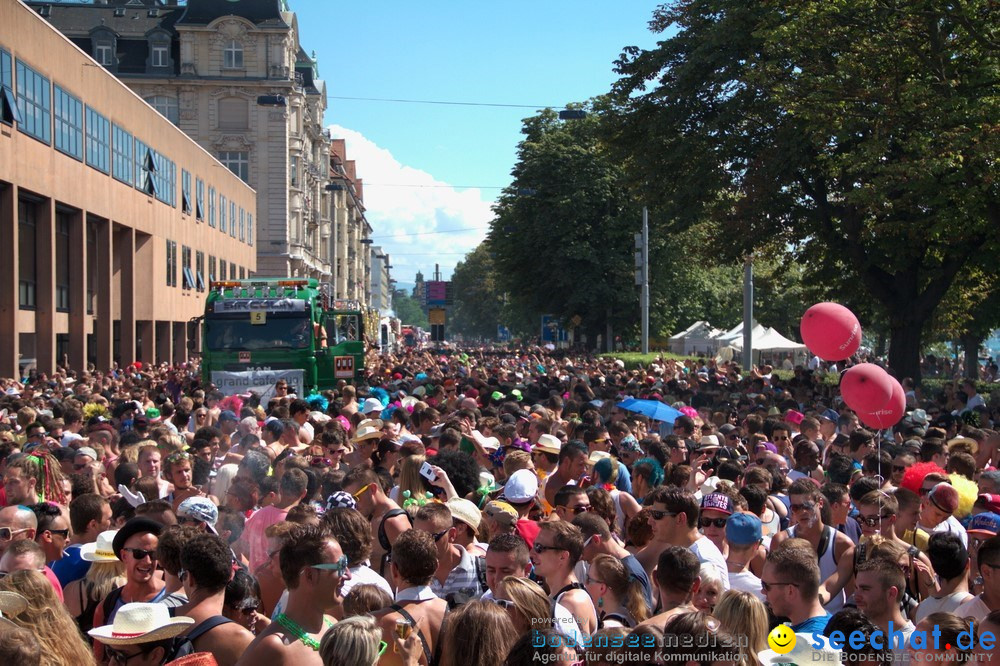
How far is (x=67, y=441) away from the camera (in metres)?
10.6

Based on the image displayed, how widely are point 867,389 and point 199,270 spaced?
4642 centimetres

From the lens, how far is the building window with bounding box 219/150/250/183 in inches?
2704

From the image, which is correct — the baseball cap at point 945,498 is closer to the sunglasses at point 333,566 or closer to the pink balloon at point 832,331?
the pink balloon at point 832,331

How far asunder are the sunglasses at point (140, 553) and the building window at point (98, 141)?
103ft

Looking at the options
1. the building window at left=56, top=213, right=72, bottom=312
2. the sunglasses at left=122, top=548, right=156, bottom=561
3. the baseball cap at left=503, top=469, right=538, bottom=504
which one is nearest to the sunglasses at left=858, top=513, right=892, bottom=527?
the baseball cap at left=503, top=469, right=538, bottom=504

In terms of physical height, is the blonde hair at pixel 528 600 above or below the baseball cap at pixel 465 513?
below

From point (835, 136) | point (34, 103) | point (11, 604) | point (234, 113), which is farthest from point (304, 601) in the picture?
point (234, 113)

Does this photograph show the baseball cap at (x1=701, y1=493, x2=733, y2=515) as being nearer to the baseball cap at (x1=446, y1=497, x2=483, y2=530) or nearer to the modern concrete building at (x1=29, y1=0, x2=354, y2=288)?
the baseball cap at (x1=446, y1=497, x2=483, y2=530)

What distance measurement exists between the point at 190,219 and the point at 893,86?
119 ft

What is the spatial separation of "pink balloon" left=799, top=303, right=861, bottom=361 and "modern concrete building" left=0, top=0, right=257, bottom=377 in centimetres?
1487

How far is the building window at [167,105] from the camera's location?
2650 inches

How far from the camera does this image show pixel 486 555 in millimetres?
5504

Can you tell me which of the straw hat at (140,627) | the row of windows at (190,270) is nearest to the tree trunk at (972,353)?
the row of windows at (190,270)

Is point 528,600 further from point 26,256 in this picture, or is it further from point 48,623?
point 26,256
